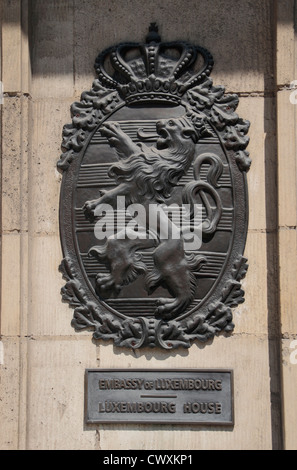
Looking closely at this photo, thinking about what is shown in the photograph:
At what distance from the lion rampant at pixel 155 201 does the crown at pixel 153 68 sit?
31cm

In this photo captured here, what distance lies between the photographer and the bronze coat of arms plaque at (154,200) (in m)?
7.02

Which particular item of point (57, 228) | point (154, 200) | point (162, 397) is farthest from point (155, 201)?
point (162, 397)

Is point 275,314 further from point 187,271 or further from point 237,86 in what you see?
point 237,86

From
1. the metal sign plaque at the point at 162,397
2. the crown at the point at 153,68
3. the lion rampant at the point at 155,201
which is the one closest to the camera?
the metal sign plaque at the point at 162,397

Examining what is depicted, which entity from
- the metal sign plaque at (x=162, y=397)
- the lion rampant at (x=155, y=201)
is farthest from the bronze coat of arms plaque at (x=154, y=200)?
the metal sign plaque at (x=162, y=397)

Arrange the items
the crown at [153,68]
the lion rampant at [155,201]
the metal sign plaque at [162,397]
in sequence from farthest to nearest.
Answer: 1. the crown at [153,68]
2. the lion rampant at [155,201]
3. the metal sign plaque at [162,397]

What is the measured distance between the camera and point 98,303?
→ 7.11 metres

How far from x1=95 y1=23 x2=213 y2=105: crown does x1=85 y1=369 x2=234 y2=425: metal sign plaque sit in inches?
98.5

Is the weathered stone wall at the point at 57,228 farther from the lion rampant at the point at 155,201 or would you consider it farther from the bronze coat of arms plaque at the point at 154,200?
the lion rampant at the point at 155,201

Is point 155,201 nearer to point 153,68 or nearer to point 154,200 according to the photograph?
point 154,200

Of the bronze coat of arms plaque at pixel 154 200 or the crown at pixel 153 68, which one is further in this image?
the crown at pixel 153 68

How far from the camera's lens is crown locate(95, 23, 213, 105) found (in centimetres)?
725

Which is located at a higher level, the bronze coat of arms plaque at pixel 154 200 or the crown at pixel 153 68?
the crown at pixel 153 68
